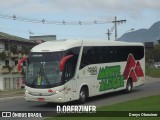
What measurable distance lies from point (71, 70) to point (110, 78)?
15.5 feet

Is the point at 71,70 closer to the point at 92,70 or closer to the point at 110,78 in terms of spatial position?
the point at 92,70

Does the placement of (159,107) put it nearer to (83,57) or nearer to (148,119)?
(148,119)

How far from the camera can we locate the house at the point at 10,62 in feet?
226

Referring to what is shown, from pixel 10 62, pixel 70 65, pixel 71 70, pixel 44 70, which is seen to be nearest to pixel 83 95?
pixel 71 70

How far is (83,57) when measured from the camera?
2238cm

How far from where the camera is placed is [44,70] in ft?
67.9

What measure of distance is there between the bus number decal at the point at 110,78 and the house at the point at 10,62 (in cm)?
4243

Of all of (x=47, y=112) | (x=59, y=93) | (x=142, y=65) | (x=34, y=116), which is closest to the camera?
(x=34, y=116)

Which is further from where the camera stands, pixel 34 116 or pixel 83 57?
pixel 83 57

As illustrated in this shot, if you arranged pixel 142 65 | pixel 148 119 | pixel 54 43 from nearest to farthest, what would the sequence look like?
pixel 148 119
pixel 54 43
pixel 142 65

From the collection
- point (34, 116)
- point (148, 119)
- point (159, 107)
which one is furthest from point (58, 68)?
point (148, 119)

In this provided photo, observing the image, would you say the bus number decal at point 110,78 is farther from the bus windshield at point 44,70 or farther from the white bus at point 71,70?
the bus windshield at point 44,70

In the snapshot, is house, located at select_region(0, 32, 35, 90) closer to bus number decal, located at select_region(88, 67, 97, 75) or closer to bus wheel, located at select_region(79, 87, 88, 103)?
bus number decal, located at select_region(88, 67, 97, 75)

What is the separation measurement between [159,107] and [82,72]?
22.7 ft
